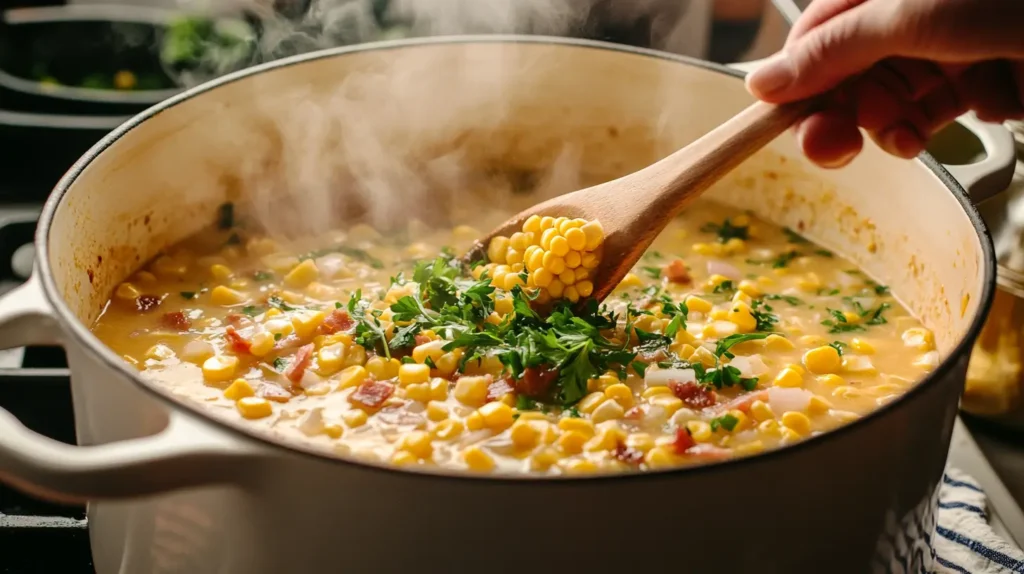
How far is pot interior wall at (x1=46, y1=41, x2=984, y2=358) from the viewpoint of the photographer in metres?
2.25

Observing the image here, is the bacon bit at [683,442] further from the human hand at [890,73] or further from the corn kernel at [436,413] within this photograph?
the human hand at [890,73]

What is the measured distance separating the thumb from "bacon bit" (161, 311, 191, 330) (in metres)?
1.28

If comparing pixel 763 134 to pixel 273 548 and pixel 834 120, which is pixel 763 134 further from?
pixel 273 548

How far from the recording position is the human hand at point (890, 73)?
1.66 m

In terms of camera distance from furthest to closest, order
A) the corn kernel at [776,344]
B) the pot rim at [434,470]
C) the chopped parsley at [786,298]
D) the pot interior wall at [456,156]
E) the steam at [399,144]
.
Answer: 1. the steam at [399,144]
2. the chopped parsley at [786,298]
3. the pot interior wall at [456,156]
4. the corn kernel at [776,344]
5. the pot rim at [434,470]

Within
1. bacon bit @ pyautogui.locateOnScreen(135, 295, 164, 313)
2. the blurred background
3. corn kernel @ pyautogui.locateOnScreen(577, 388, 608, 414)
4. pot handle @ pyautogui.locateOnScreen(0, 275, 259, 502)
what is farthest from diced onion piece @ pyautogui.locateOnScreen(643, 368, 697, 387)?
the blurred background

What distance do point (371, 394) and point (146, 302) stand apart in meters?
0.71

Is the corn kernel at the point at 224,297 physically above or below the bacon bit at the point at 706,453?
below

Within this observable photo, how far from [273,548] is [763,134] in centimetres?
127

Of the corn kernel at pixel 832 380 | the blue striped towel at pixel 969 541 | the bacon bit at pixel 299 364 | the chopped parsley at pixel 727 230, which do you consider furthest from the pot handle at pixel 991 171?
the bacon bit at pixel 299 364

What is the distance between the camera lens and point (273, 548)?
1.28 m

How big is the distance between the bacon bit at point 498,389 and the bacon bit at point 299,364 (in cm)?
37

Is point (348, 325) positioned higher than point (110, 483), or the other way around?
point (110, 483)

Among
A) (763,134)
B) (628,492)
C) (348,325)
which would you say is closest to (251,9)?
(348,325)
